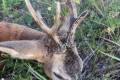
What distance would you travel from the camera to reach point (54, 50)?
4.69 meters

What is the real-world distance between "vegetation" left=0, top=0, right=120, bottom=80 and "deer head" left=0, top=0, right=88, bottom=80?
0.65 feet

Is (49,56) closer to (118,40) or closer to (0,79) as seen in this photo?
(0,79)

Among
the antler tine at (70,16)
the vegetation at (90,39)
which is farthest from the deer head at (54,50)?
the vegetation at (90,39)

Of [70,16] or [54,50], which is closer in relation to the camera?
[54,50]

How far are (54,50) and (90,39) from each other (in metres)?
1.02

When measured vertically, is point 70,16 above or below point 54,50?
above

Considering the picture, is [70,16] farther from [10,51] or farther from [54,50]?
[10,51]

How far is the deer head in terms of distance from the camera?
460 centimetres

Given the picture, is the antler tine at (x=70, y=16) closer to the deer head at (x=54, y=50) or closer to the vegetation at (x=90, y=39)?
the deer head at (x=54, y=50)

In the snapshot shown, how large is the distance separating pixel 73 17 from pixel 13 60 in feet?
3.04

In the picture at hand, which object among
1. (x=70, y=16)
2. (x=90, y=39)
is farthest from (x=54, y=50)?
(x=90, y=39)

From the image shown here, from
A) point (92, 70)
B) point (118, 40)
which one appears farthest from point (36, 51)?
point (118, 40)

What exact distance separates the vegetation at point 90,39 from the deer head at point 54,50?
0.20 m

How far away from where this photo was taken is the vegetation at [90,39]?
16.8 feet
